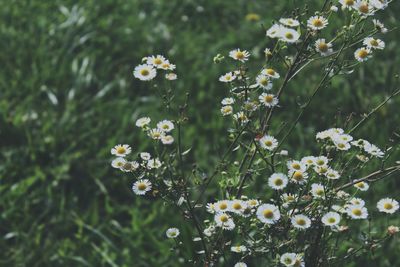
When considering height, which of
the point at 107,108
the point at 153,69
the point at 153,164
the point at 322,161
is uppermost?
the point at 107,108

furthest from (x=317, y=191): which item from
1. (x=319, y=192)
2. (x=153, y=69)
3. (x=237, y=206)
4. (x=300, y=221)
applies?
(x=153, y=69)

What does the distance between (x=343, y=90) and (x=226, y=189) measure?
171 centimetres

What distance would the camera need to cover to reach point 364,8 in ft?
5.40

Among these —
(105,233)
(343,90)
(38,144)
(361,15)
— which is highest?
(343,90)

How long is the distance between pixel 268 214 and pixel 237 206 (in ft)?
0.26

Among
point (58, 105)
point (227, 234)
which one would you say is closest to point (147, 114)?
point (58, 105)

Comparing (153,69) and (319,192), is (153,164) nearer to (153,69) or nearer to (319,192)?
(153,69)

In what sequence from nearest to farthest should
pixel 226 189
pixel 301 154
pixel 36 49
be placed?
pixel 226 189 < pixel 301 154 < pixel 36 49

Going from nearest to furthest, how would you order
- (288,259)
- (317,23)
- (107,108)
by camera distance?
(288,259)
(317,23)
(107,108)

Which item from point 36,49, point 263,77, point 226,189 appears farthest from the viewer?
point 36,49

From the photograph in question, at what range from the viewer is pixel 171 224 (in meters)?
2.60

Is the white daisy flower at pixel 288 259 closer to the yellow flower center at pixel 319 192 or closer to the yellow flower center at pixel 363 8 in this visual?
the yellow flower center at pixel 319 192

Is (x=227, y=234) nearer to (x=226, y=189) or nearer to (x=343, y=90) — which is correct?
(x=226, y=189)

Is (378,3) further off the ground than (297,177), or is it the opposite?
(378,3)
